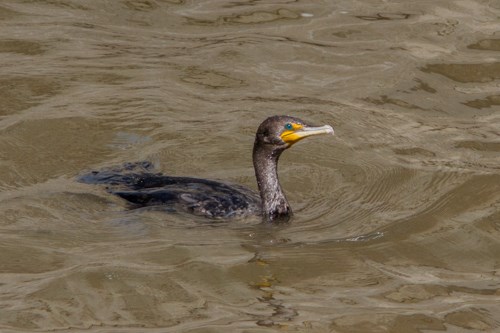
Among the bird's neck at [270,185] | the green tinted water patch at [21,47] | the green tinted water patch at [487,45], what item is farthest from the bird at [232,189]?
the green tinted water patch at [487,45]

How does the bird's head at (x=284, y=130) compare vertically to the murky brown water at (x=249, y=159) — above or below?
above

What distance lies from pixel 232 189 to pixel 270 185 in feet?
1.25

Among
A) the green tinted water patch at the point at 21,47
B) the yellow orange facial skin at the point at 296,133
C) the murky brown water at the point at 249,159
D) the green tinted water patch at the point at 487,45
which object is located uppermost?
the yellow orange facial skin at the point at 296,133

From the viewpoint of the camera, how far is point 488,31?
14812 mm

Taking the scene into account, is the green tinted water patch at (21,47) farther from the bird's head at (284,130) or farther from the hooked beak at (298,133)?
the hooked beak at (298,133)

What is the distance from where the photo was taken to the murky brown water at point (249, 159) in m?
8.49

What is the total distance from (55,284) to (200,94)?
4828 mm

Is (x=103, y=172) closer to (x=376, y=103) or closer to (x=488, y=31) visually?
(x=376, y=103)

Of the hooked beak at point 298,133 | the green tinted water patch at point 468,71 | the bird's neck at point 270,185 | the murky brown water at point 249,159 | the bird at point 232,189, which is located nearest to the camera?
the murky brown water at point 249,159

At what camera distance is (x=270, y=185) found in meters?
10.5

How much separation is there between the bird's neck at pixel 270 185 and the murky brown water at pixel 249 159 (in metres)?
0.17

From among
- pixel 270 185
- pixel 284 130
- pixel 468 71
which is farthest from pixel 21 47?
pixel 468 71

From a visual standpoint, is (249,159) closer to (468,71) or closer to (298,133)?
(298,133)

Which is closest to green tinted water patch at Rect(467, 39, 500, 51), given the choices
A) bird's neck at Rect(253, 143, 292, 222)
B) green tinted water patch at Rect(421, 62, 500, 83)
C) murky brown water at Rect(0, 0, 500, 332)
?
murky brown water at Rect(0, 0, 500, 332)
